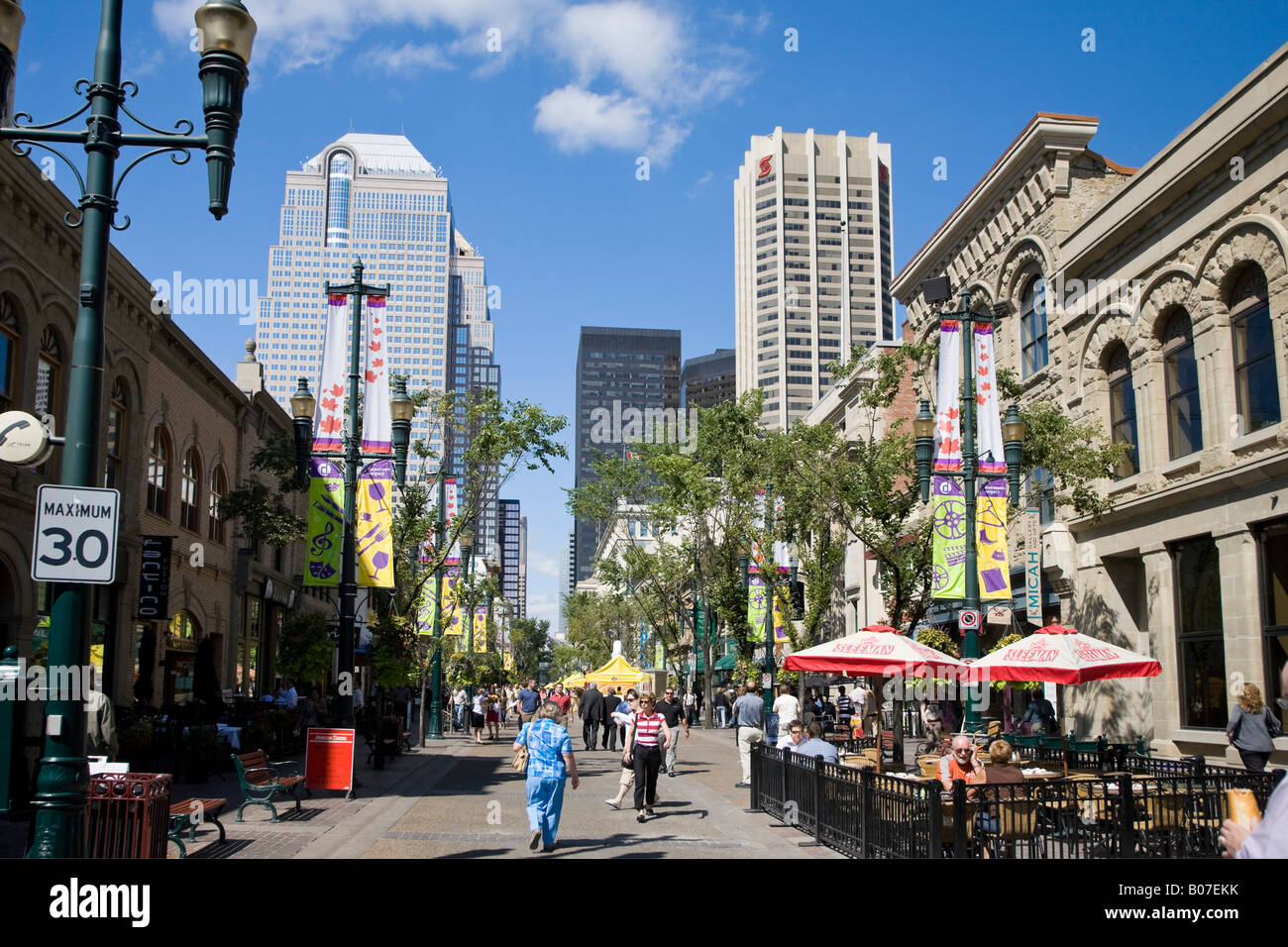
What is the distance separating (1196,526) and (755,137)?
181 m

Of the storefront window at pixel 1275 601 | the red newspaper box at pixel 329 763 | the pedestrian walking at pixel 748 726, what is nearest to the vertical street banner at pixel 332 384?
the red newspaper box at pixel 329 763

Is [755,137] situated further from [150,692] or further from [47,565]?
A: [47,565]

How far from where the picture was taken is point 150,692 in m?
24.5

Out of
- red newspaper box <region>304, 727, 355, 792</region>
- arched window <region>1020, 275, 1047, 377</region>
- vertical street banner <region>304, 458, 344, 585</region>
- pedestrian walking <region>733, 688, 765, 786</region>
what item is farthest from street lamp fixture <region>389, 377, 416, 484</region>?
arched window <region>1020, 275, 1047, 377</region>

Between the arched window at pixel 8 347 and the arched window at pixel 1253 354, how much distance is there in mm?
22403

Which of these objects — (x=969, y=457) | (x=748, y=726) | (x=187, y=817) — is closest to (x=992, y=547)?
(x=969, y=457)

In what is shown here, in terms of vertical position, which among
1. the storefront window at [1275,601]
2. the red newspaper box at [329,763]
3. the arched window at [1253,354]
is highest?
the arched window at [1253,354]

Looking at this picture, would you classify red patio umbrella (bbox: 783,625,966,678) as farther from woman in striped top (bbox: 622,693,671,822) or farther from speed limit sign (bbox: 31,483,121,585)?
speed limit sign (bbox: 31,483,121,585)

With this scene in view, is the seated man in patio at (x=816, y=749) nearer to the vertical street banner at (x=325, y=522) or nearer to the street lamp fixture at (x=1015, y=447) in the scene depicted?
the street lamp fixture at (x=1015, y=447)

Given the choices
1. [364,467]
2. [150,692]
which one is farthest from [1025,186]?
[150,692]

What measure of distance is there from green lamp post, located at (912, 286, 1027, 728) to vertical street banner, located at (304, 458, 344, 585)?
10660 millimetres

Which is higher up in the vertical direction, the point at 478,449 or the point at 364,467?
the point at 478,449

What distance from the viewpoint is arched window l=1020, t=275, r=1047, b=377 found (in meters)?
29.4

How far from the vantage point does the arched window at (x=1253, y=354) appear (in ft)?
66.6
